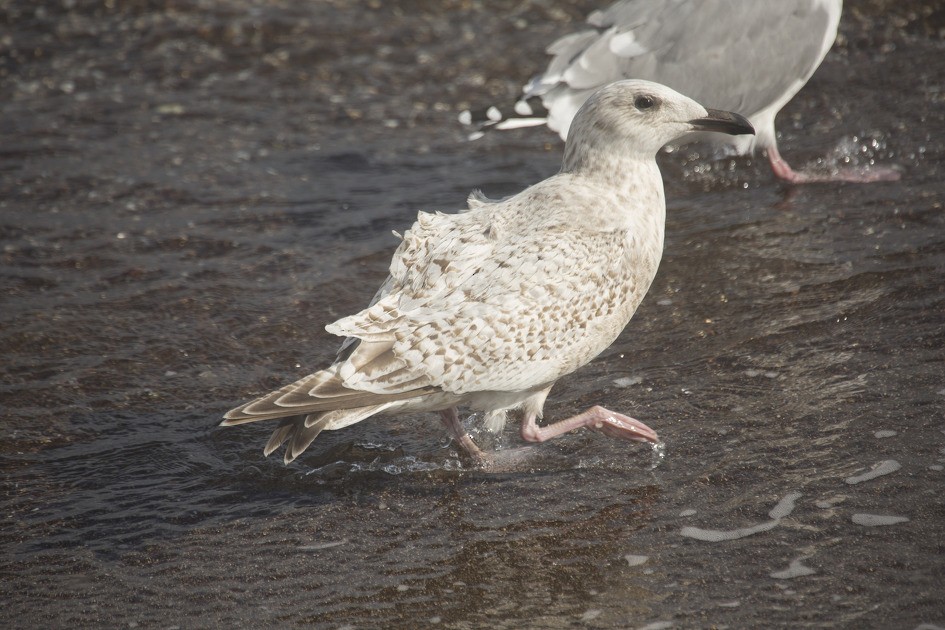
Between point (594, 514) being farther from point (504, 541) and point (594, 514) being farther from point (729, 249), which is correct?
point (729, 249)

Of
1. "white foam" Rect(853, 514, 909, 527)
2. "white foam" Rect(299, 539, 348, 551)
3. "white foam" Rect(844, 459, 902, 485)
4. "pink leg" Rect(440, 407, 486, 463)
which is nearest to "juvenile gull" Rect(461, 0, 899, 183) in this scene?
"pink leg" Rect(440, 407, 486, 463)

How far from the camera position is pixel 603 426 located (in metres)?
4.59

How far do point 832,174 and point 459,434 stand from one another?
367 centimetres

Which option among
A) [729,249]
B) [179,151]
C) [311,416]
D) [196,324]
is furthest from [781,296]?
[179,151]

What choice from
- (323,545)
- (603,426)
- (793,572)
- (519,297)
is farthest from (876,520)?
(323,545)

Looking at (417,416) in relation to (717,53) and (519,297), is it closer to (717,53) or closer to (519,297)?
(519,297)

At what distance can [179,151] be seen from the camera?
825 cm

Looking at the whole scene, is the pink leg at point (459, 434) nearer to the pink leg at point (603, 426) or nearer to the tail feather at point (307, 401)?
the pink leg at point (603, 426)

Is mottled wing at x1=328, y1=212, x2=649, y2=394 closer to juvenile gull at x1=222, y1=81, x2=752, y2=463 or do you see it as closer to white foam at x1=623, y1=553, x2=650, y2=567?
juvenile gull at x1=222, y1=81, x2=752, y2=463

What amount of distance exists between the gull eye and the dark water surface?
4.43 feet

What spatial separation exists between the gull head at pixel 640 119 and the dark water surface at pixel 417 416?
3.93 ft

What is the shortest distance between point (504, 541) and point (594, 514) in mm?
390

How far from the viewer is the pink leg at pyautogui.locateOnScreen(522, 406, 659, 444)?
457 centimetres

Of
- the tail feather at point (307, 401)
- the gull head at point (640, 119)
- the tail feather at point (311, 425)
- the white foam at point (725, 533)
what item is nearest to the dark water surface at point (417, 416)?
the white foam at point (725, 533)
